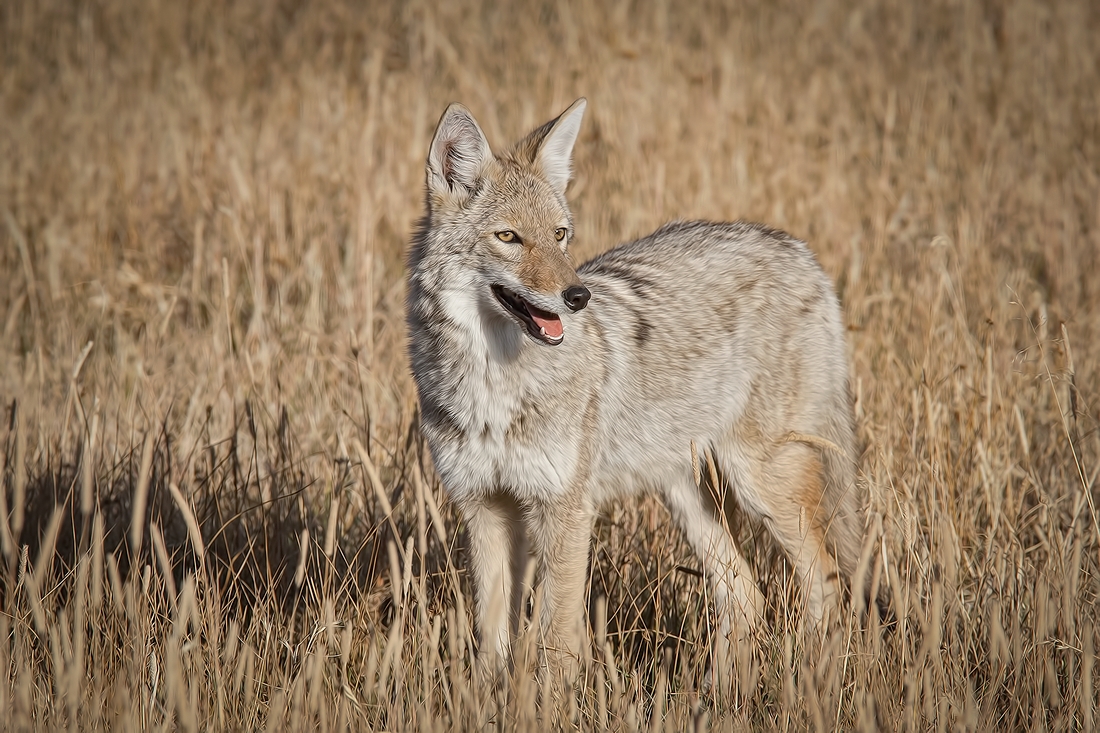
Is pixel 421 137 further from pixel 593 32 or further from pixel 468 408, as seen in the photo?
pixel 468 408

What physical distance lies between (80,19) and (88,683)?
298 inches

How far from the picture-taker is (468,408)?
10.6 feet

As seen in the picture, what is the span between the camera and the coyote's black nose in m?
3.00

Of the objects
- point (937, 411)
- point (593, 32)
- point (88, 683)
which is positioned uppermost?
point (593, 32)

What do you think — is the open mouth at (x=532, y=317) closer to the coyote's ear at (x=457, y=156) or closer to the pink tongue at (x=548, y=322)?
the pink tongue at (x=548, y=322)

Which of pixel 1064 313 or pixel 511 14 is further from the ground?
pixel 511 14

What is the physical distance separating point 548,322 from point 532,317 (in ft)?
0.17

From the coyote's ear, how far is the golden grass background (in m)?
1.03

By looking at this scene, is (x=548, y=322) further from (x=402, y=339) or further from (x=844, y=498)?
(x=402, y=339)

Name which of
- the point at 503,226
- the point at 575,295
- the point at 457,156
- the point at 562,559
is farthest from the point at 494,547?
the point at 457,156

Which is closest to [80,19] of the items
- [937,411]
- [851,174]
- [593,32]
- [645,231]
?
[593,32]

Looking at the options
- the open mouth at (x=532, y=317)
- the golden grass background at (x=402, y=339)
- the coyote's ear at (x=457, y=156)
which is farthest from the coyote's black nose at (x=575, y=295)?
the golden grass background at (x=402, y=339)

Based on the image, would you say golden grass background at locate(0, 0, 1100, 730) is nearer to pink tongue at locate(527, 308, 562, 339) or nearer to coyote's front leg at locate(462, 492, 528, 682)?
coyote's front leg at locate(462, 492, 528, 682)

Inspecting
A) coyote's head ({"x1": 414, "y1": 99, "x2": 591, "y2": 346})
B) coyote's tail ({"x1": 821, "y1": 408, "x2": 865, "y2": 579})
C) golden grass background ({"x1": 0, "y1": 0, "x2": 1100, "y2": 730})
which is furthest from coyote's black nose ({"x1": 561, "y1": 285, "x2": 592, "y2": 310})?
coyote's tail ({"x1": 821, "y1": 408, "x2": 865, "y2": 579})
